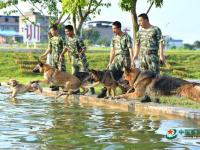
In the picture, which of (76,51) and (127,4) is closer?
(76,51)

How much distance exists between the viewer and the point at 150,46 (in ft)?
42.2

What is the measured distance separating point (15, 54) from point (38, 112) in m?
23.1

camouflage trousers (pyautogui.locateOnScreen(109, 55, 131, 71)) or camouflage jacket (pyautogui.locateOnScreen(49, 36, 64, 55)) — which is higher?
camouflage jacket (pyautogui.locateOnScreen(49, 36, 64, 55))

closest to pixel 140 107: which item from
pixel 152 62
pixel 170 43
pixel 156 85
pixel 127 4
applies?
pixel 156 85

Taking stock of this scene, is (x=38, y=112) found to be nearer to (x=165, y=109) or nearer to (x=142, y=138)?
(x=165, y=109)

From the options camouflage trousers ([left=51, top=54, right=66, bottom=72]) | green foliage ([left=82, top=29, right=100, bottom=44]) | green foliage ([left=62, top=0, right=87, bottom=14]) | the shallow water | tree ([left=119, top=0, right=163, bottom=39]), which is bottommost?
the shallow water

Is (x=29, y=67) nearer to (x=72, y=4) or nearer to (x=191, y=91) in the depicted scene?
(x=72, y=4)

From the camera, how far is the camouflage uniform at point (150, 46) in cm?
1274

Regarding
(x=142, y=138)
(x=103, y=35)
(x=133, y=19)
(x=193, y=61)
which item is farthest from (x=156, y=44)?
(x=103, y=35)

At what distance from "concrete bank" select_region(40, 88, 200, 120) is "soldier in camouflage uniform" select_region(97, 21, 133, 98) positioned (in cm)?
46

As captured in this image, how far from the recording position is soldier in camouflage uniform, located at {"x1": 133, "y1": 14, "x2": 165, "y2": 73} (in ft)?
41.7

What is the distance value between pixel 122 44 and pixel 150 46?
1180mm

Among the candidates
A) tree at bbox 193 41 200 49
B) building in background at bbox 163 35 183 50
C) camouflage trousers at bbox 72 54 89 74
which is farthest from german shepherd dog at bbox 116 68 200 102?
tree at bbox 193 41 200 49

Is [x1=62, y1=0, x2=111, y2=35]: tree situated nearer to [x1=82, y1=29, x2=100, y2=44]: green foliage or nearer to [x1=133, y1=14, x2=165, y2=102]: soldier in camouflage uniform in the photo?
[x1=133, y1=14, x2=165, y2=102]: soldier in camouflage uniform
